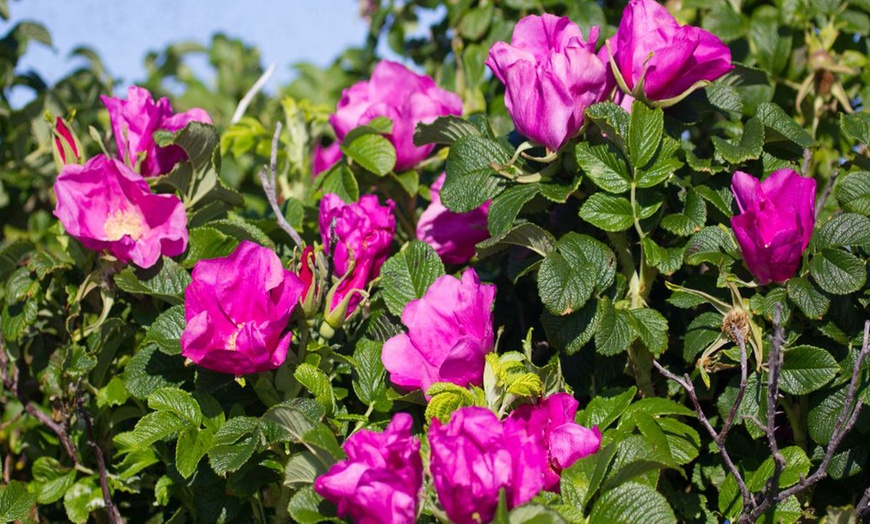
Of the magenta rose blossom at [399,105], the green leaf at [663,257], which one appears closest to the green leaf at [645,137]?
the green leaf at [663,257]

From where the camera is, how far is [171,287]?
4.82 feet

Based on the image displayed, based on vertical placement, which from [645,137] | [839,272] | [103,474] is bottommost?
A: [103,474]

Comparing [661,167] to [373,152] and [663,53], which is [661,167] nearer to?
[663,53]

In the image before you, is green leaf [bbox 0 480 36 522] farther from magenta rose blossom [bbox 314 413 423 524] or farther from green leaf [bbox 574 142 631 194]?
green leaf [bbox 574 142 631 194]

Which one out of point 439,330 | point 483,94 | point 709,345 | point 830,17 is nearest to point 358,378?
point 439,330

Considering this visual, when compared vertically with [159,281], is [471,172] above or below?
above

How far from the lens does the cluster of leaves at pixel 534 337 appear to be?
1235 millimetres

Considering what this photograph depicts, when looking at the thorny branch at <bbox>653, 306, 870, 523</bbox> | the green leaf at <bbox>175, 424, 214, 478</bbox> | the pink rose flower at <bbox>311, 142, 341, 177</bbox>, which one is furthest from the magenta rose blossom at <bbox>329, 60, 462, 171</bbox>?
the thorny branch at <bbox>653, 306, 870, 523</bbox>

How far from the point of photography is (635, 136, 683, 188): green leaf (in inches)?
52.3

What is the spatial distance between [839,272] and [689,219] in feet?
0.72

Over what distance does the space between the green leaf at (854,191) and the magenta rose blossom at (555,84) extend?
14.1 inches

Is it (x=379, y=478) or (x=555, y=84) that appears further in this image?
(x=555, y=84)

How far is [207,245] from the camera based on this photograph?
1548 millimetres

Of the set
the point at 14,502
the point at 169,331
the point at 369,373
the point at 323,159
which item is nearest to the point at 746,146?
the point at 369,373
